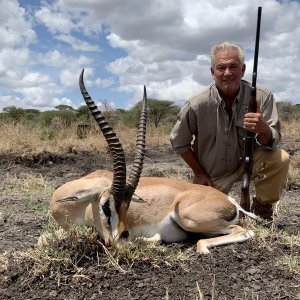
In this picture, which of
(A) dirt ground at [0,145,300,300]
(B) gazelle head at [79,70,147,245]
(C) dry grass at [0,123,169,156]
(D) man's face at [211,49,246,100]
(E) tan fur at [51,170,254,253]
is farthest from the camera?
(C) dry grass at [0,123,169,156]

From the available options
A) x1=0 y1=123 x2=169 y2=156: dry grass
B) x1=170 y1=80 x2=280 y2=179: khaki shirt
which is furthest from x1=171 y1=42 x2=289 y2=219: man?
x1=0 y1=123 x2=169 y2=156: dry grass

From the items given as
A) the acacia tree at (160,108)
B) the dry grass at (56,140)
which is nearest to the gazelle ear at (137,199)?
the dry grass at (56,140)

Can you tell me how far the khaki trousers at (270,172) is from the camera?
5.71m

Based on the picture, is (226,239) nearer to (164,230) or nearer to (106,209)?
(164,230)

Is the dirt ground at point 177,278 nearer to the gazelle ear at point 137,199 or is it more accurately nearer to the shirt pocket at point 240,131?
the gazelle ear at point 137,199

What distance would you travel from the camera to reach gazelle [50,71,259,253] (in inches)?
171

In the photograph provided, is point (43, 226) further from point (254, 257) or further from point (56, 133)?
point (56, 133)

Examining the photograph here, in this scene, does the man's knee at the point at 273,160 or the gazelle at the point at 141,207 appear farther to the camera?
the man's knee at the point at 273,160

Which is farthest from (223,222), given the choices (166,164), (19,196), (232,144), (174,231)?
(166,164)

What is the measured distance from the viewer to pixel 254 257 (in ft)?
13.8

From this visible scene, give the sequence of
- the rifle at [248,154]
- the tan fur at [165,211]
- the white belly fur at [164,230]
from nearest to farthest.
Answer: the tan fur at [165,211], the white belly fur at [164,230], the rifle at [248,154]

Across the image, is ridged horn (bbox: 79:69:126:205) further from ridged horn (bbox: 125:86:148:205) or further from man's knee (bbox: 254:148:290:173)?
man's knee (bbox: 254:148:290:173)

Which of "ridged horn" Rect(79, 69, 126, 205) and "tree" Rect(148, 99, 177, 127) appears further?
"tree" Rect(148, 99, 177, 127)

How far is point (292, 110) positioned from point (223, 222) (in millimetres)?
29023
